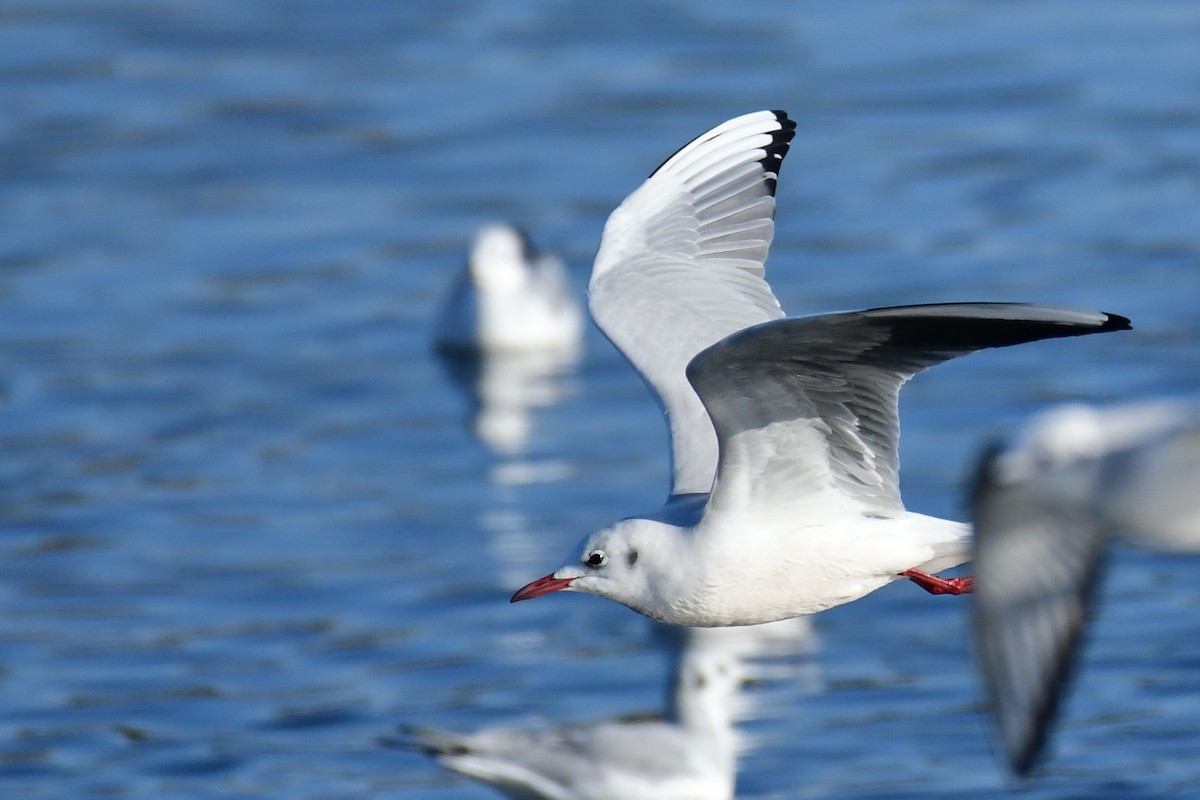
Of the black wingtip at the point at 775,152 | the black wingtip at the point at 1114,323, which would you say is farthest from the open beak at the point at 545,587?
the black wingtip at the point at 1114,323

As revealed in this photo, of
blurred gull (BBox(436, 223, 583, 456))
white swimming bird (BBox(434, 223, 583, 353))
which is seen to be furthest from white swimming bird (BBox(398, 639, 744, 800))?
white swimming bird (BBox(434, 223, 583, 353))

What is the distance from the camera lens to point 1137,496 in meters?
5.71

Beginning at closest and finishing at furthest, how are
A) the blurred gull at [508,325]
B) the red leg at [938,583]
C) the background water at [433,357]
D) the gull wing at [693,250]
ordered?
the red leg at [938,583] → the gull wing at [693,250] → the background water at [433,357] → the blurred gull at [508,325]

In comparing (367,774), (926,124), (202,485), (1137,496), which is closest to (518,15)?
(926,124)

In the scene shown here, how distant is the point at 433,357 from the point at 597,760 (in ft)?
26.5

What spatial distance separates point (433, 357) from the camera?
15945 mm

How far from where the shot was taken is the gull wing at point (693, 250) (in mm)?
8219

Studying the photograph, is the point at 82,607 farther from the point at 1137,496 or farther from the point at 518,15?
the point at 518,15

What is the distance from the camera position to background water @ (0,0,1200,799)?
1040cm

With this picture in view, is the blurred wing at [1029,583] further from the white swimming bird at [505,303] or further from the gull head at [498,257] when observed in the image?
the gull head at [498,257]

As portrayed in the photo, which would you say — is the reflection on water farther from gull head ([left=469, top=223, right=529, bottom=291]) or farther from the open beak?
the open beak

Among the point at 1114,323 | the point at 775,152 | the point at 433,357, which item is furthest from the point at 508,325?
the point at 1114,323

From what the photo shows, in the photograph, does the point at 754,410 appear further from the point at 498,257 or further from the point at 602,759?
the point at 498,257

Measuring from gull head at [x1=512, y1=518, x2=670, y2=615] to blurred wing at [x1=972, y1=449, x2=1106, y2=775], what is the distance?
5.49 ft
